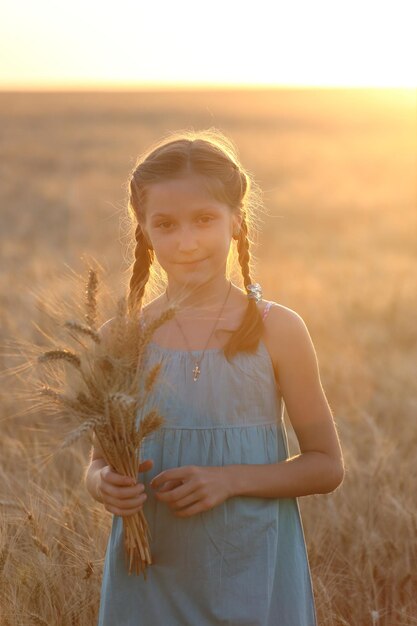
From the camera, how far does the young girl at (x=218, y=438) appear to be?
2160 millimetres

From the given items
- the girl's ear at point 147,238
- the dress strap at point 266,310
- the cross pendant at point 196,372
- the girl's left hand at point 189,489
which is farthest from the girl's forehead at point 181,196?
the girl's left hand at point 189,489

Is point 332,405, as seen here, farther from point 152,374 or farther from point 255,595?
point 152,374

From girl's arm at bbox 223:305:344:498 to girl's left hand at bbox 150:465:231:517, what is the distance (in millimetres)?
183

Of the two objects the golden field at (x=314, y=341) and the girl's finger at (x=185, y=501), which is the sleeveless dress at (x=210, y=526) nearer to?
the girl's finger at (x=185, y=501)

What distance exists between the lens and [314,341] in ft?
20.1

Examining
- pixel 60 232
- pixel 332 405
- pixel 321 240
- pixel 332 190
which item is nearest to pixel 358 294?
pixel 332 405

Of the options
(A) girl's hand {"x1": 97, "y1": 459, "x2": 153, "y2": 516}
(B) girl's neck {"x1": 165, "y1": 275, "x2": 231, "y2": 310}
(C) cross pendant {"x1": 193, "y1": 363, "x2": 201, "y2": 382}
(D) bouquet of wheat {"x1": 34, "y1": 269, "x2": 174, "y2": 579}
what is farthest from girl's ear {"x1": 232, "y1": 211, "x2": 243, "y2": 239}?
(A) girl's hand {"x1": 97, "y1": 459, "x2": 153, "y2": 516}

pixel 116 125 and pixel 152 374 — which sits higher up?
pixel 116 125

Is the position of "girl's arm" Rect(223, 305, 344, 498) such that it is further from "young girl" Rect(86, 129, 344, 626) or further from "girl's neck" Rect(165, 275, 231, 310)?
"girl's neck" Rect(165, 275, 231, 310)

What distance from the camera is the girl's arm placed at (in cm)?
217

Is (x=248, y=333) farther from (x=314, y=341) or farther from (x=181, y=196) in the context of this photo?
Result: (x=314, y=341)

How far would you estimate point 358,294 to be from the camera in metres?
7.46

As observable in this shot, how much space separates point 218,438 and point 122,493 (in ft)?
1.17

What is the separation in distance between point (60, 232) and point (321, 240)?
2998 millimetres
